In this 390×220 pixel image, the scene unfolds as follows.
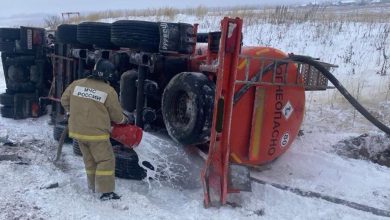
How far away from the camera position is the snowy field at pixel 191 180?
13.3 feet

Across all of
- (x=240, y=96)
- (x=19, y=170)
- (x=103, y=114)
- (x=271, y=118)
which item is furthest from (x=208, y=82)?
(x=19, y=170)

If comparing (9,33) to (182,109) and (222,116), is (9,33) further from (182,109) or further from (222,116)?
(222,116)

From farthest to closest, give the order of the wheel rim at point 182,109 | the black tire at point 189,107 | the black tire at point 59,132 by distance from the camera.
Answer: the black tire at point 59,132 → the wheel rim at point 182,109 → the black tire at point 189,107

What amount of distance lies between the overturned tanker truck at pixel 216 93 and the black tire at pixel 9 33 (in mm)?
2883

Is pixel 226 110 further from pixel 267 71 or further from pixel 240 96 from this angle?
pixel 267 71

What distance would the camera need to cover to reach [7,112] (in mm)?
7785

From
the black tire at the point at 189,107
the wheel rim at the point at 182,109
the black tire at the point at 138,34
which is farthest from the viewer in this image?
the black tire at the point at 138,34

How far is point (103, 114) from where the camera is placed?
168 inches

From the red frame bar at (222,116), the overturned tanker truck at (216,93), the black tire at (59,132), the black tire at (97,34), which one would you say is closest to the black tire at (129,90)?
the overturned tanker truck at (216,93)

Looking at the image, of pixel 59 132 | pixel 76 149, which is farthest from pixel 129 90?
pixel 59 132

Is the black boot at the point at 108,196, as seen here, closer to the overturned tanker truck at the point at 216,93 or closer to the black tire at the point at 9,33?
the overturned tanker truck at the point at 216,93

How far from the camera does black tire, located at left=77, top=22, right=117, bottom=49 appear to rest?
19.8 ft

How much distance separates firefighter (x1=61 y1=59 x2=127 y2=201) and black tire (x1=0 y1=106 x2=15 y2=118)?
12.7 feet

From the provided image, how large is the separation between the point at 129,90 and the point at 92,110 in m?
1.40
